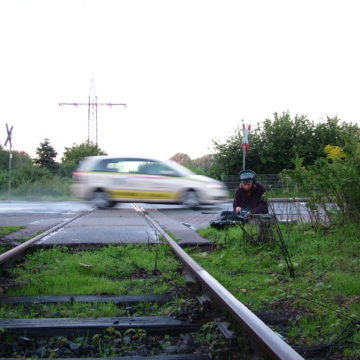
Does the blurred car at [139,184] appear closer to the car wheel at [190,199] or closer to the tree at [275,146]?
the car wheel at [190,199]

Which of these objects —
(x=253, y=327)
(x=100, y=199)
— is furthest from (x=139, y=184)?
(x=253, y=327)

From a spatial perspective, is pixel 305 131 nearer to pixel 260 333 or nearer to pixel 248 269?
pixel 248 269

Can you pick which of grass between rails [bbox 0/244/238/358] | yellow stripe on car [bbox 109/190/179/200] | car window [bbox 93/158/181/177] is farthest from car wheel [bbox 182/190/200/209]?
grass between rails [bbox 0/244/238/358]

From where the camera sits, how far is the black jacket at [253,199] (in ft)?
22.5

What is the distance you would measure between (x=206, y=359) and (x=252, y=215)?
12.7 feet

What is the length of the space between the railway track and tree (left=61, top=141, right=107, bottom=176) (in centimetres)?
4333

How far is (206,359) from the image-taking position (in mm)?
2486

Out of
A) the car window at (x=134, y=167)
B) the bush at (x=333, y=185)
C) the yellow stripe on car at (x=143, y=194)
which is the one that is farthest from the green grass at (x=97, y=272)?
the car window at (x=134, y=167)

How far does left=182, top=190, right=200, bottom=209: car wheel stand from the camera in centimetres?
1535

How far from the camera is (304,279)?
4.45 metres

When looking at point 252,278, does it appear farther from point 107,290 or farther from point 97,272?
point 97,272

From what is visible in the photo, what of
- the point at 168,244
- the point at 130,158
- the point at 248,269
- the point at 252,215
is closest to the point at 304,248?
the point at 252,215

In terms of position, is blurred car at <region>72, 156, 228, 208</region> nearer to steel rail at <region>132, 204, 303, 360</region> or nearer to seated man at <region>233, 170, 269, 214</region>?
seated man at <region>233, 170, 269, 214</region>

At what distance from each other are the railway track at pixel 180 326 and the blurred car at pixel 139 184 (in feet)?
37.7
